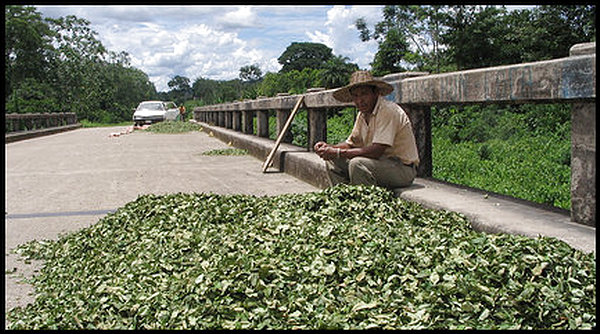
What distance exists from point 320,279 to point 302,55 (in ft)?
357

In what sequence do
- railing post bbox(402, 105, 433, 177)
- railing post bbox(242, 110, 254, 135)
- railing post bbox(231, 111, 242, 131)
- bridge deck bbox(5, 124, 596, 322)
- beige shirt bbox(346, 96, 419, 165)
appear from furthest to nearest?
railing post bbox(231, 111, 242, 131) < railing post bbox(242, 110, 254, 135) < railing post bbox(402, 105, 433, 177) < beige shirt bbox(346, 96, 419, 165) < bridge deck bbox(5, 124, 596, 322)

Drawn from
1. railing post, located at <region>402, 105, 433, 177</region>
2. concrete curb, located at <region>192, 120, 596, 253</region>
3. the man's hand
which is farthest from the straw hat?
concrete curb, located at <region>192, 120, 596, 253</region>

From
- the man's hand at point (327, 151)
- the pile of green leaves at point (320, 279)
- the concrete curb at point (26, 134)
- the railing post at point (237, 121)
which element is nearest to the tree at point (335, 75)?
the concrete curb at point (26, 134)

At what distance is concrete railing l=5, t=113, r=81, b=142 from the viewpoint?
19.3 meters

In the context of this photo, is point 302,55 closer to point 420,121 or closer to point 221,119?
point 221,119

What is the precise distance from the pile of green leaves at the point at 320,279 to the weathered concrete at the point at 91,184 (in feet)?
1.91

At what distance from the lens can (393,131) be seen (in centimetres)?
473

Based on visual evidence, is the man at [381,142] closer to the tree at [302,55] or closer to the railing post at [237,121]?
the railing post at [237,121]

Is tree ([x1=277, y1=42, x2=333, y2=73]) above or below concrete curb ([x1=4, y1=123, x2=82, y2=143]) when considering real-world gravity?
above

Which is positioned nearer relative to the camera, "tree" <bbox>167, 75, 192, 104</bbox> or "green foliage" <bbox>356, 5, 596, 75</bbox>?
"green foliage" <bbox>356, 5, 596, 75</bbox>

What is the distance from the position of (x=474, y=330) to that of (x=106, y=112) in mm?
51681

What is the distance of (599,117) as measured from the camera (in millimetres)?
3049

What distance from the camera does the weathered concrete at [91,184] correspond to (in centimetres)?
494

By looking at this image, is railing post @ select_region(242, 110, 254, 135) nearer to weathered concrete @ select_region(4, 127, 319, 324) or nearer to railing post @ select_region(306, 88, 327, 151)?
weathered concrete @ select_region(4, 127, 319, 324)
